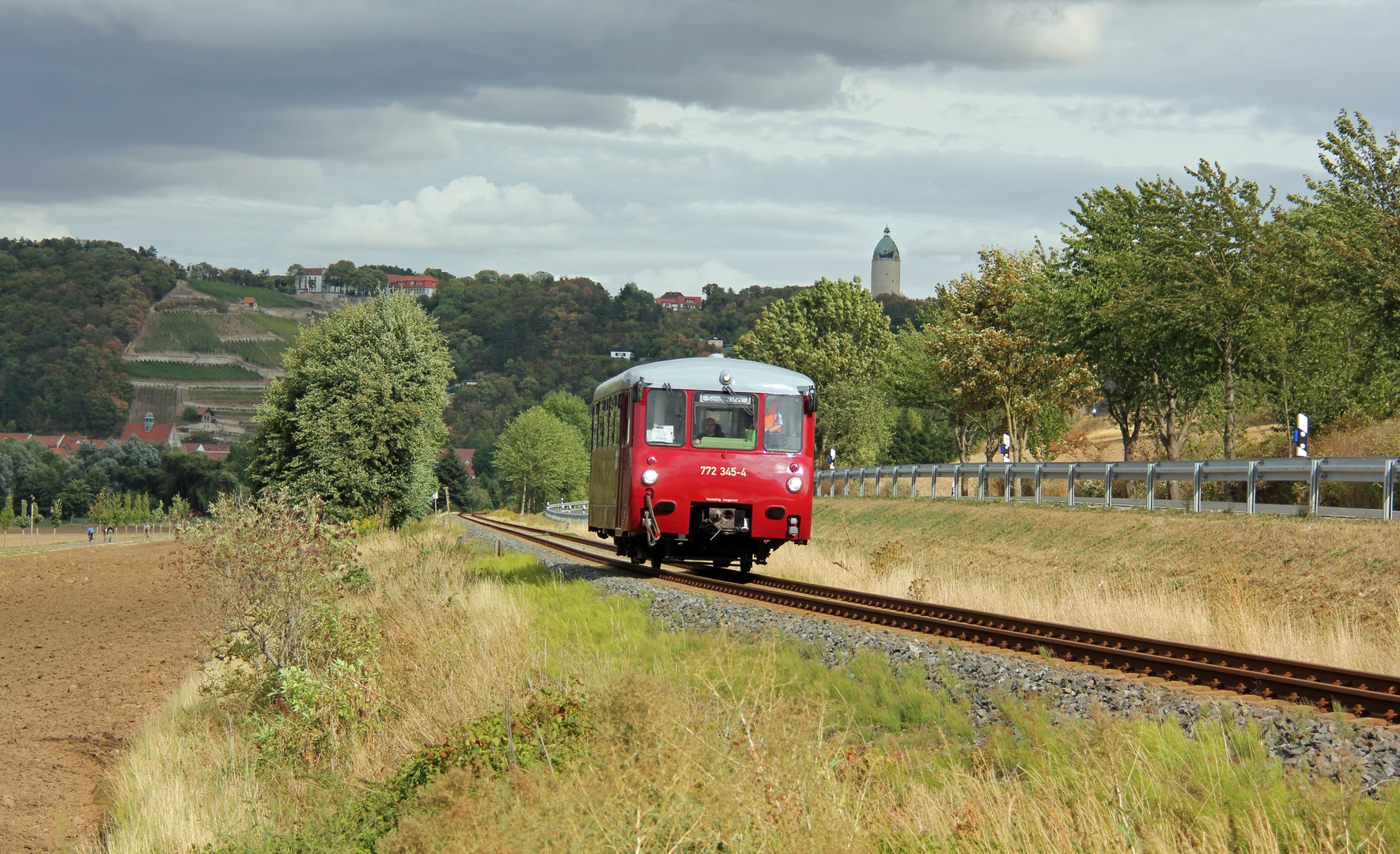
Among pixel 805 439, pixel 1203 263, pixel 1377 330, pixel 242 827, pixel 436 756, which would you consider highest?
pixel 1203 263

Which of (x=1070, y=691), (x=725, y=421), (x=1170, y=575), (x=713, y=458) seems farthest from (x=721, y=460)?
(x=1070, y=691)

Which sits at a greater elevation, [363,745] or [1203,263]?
→ [1203,263]

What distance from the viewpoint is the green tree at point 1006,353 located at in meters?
39.3

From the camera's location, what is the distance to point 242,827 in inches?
392

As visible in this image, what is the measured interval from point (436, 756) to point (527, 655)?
2455 mm

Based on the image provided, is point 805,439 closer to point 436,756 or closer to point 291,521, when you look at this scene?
point 291,521

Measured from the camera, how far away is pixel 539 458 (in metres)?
107

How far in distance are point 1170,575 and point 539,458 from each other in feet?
300

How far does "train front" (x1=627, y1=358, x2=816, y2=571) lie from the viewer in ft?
56.3

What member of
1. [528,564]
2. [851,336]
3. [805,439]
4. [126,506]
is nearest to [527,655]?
[805,439]

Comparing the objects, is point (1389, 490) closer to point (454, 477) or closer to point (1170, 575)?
point (1170, 575)

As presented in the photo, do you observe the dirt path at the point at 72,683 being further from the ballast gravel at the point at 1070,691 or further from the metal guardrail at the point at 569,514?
A: the metal guardrail at the point at 569,514

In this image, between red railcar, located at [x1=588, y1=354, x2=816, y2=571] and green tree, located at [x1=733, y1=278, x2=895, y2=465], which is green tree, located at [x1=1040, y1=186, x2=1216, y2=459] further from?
green tree, located at [x1=733, y1=278, x2=895, y2=465]

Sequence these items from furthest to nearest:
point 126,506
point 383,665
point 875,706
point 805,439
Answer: point 126,506, point 805,439, point 383,665, point 875,706
